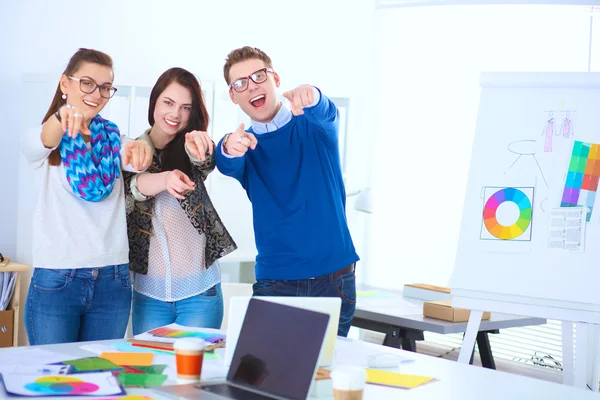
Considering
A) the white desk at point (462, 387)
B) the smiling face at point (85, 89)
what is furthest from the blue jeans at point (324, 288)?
the smiling face at point (85, 89)

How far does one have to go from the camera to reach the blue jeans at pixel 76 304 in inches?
93.7

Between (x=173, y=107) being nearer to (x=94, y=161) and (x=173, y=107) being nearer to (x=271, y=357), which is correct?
(x=94, y=161)

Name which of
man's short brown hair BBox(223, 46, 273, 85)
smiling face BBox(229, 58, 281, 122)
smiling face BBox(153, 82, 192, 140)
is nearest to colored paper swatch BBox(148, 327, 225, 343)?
smiling face BBox(153, 82, 192, 140)

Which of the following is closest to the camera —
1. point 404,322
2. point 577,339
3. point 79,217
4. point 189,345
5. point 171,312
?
point 189,345

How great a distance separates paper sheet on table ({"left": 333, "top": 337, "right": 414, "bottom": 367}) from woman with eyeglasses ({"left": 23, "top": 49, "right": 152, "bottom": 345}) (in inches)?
29.1

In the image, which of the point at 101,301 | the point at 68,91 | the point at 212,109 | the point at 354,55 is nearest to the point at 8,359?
the point at 101,301

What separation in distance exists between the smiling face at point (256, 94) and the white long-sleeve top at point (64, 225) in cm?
61

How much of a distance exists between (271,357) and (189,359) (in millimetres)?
223

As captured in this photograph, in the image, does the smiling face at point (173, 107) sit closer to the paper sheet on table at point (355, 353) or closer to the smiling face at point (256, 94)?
the smiling face at point (256, 94)

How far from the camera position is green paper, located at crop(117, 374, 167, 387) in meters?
1.79

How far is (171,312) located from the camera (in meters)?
2.61

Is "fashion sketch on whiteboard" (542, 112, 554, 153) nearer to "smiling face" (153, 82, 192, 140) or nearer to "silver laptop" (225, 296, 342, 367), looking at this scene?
"smiling face" (153, 82, 192, 140)

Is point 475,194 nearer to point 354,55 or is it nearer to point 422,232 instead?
point 422,232

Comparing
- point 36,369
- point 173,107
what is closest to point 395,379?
Answer: point 36,369
